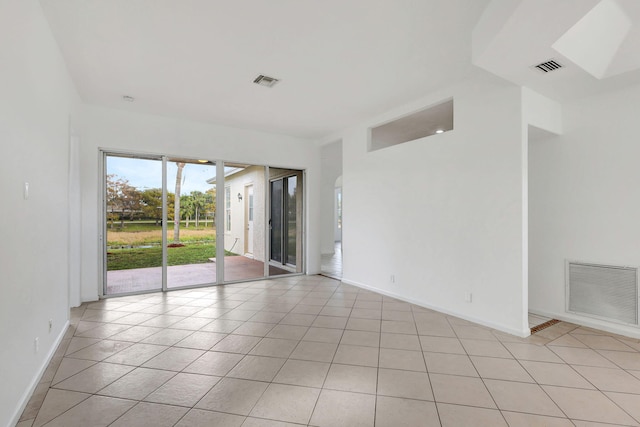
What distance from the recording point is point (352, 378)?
2.44 m

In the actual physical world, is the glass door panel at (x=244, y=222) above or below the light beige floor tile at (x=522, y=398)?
above

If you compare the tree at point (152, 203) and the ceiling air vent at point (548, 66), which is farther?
the tree at point (152, 203)

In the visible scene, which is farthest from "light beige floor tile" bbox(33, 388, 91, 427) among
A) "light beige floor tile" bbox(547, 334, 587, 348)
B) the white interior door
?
the white interior door

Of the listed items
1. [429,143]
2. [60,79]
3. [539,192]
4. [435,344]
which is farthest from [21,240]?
[539,192]

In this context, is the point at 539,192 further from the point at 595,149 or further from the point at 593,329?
the point at 593,329

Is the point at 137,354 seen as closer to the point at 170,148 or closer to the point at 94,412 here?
the point at 94,412

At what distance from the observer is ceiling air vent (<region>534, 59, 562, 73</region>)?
275cm

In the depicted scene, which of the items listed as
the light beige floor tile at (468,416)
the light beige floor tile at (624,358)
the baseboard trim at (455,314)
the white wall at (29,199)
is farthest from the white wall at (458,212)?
the white wall at (29,199)

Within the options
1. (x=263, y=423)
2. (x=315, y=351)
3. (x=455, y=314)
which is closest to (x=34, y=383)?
(x=263, y=423)

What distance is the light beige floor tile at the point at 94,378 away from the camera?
91.4 inches

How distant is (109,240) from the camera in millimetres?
4793

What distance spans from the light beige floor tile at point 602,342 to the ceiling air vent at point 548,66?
8.78ft

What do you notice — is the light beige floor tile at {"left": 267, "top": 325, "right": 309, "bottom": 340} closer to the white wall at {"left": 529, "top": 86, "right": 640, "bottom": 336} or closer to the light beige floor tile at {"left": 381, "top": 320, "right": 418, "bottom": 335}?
the light beige floor tile at {"left": 381, "top": 320, "right": 418, "bottom": 335}

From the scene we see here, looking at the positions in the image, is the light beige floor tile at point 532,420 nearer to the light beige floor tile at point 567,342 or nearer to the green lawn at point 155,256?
the light beige floor tile at point 567,342
